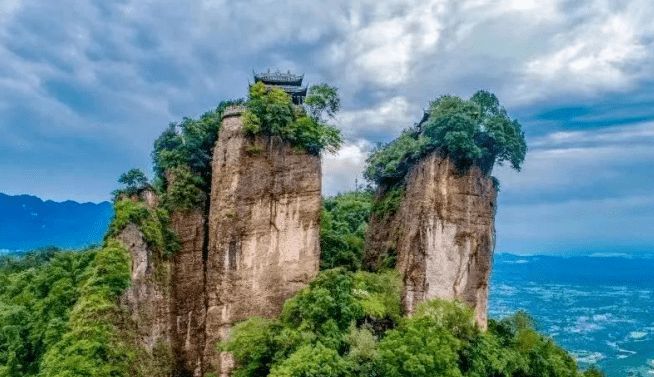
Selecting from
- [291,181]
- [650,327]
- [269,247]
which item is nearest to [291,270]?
[269,247]

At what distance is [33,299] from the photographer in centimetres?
3225

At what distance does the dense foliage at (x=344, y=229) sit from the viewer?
34844 mm

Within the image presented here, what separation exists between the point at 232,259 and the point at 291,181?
16.2ft

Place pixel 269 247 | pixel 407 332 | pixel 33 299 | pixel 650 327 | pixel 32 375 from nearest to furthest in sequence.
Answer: pixel 407 332
pixel 32 375
pixel 269 247
pixel 33 299
pixel 650 327

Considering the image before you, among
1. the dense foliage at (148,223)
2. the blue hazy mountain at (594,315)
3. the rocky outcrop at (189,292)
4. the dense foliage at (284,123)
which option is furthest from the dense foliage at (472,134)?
the blue hazy mountain at (594,315)

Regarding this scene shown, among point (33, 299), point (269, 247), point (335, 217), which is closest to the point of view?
point (269, 247)

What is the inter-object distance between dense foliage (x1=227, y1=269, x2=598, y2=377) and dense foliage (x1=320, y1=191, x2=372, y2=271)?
578cm

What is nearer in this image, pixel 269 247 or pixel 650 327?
pixel 269 247

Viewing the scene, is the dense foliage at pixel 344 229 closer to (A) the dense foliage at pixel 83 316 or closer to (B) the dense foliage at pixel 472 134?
(B) the dense foliage at pixel 472 134

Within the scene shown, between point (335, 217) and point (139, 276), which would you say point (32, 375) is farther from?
point (335, 217)

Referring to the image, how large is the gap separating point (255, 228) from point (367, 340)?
8.48 meters

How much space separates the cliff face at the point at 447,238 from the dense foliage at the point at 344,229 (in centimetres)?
477

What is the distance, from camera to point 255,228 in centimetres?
2966

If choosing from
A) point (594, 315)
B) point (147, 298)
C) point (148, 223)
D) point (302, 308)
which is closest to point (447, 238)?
point (302, 308)
